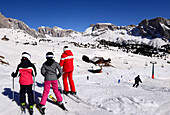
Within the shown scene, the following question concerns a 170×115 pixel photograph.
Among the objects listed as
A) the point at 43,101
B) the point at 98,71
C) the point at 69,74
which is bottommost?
the point at 98,71

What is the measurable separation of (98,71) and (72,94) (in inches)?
807

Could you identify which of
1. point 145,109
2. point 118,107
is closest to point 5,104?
point 118,107

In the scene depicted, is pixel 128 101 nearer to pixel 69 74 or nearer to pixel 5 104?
pixel 69 74

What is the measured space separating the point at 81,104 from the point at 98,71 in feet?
70.0

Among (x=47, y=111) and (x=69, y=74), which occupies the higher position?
(x=69, y=74)

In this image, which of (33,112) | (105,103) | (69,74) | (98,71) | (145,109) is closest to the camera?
(33,112)

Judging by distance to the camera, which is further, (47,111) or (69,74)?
(69,74)

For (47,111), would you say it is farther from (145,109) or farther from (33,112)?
(145,109)

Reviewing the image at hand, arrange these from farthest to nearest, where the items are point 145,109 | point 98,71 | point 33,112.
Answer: point 98,71 < point 145,109 < point 33,112

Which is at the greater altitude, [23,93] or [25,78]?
[25,78]

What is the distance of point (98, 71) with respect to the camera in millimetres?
25891

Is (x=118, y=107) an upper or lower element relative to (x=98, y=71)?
upper

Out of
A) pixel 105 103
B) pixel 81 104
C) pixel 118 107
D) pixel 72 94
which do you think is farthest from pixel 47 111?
pixel 118 107

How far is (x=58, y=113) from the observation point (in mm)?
3988
